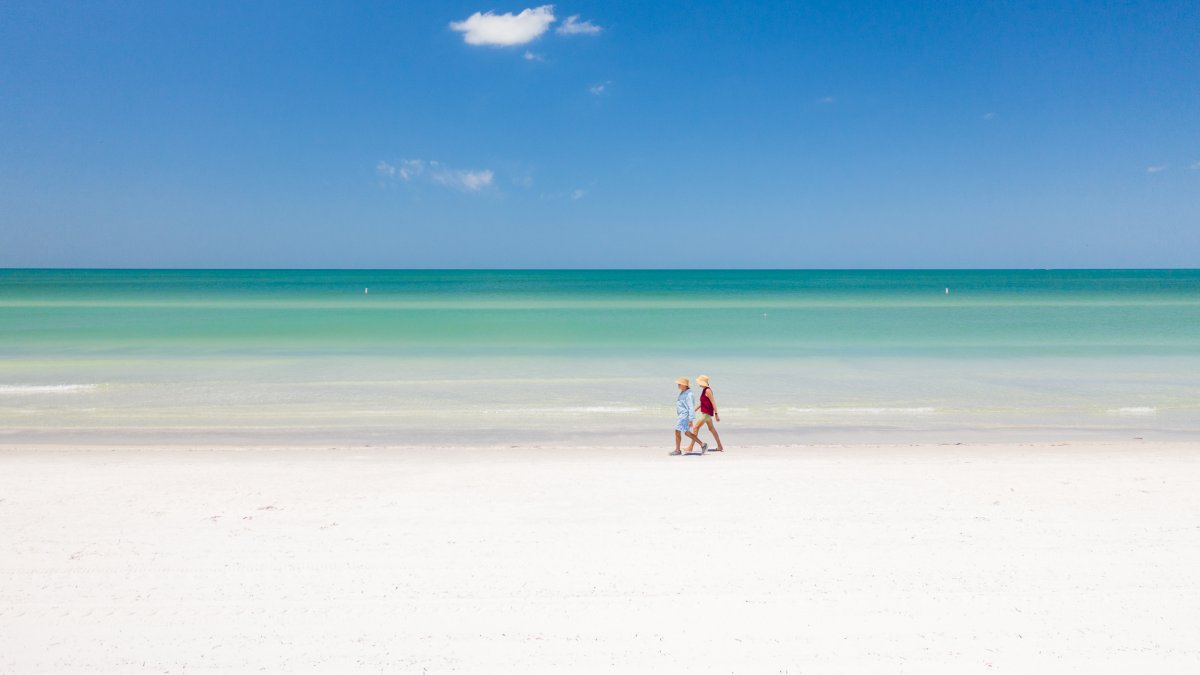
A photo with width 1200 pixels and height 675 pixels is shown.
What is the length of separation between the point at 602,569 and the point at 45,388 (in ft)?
50.4

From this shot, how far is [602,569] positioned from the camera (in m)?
5.54

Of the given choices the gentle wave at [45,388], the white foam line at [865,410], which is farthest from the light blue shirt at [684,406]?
the gentle wave at [45,388]

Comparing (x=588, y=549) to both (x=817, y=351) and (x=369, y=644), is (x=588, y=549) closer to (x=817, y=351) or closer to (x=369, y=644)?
(x=369, y=644)

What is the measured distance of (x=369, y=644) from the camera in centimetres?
449

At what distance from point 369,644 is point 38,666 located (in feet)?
6.06

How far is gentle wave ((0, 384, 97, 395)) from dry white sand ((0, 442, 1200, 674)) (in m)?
7.64

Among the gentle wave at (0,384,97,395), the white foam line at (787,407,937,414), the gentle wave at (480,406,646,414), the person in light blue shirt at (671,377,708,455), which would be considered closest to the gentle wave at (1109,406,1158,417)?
the white foam line at (787,407,937,414)

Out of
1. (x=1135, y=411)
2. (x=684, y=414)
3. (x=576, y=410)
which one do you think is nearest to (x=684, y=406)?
(x=684, y=414)

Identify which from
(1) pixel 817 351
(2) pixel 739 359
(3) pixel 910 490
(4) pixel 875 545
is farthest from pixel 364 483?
(1) pixel 817 351

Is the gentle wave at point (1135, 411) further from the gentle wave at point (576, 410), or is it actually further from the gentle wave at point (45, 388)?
the gentle wave at point (45, 388)

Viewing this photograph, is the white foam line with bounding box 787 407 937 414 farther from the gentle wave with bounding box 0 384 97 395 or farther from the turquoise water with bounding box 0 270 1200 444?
the gentle wave with bounding box 0 384 97 395

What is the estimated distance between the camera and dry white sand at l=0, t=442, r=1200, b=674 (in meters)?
4.41

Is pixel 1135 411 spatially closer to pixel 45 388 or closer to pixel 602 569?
pixel 602 569

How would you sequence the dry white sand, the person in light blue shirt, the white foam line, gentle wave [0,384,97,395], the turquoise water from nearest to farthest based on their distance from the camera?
1. the dry white sand
2. the person in light blue shirt
3. the turquoise water
4. the white foam line
5. gentle wave [0,384,97,395]
